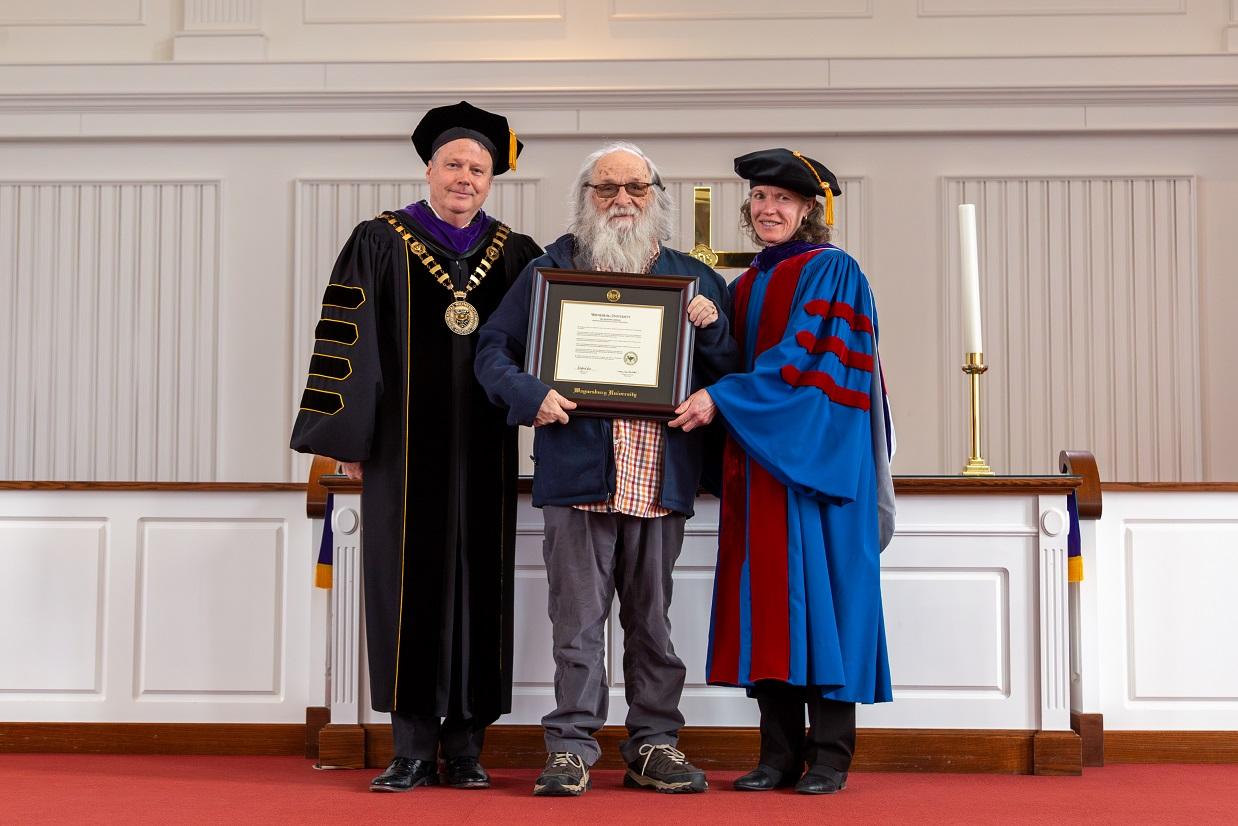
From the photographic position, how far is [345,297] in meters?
3.53

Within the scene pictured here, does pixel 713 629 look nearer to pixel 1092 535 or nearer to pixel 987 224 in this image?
pixel 1092 535

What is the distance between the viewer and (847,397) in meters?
3.43

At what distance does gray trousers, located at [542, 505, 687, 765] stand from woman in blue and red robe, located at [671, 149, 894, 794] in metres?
0.16

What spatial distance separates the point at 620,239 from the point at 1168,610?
212cm

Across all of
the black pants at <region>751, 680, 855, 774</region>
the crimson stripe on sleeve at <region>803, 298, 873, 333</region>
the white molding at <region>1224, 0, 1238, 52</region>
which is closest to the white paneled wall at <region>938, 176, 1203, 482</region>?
the white molding at <region>1224, 0, 1238, 52</region>

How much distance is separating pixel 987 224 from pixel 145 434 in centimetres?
425

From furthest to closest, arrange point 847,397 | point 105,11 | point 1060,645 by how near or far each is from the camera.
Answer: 1. point 105,11
2. point 1060,645
3. point 847,397

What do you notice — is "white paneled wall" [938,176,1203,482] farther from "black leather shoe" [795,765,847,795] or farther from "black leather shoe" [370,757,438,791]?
"black leather shoe" [370,757,438,791]

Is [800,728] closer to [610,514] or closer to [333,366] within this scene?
[610,514]

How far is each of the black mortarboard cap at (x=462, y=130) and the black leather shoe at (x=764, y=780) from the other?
5.90 feet

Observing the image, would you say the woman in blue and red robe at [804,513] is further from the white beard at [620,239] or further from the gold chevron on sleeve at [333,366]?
the gold chevron on sleeve at [333,366]

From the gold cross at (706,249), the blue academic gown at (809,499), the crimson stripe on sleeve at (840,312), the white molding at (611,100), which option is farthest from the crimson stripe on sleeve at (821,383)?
the white molding at (611,100)

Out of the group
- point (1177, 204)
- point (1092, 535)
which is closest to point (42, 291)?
point (1092, 535)

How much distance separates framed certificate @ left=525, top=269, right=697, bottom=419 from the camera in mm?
3383
